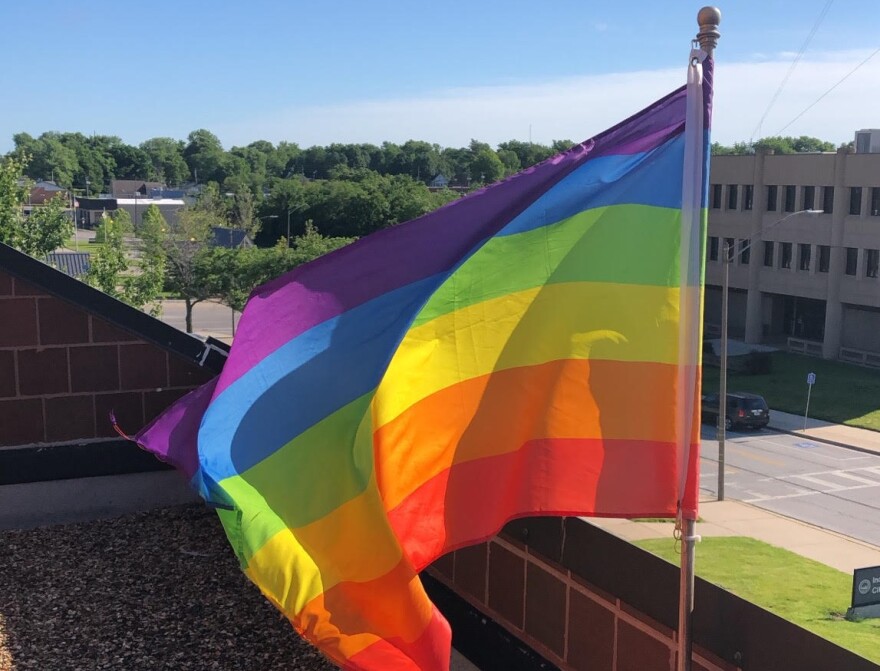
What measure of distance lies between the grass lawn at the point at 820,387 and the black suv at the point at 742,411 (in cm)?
405

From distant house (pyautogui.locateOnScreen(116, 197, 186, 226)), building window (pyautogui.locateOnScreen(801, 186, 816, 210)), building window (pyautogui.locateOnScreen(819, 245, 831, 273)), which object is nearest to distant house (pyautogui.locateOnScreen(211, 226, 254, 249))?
distant house (pyautogui.locateOnScreen(116, 197, 186, 226))

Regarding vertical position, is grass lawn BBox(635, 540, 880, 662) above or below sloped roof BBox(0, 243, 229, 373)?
below

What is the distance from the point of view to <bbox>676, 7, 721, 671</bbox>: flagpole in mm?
3555

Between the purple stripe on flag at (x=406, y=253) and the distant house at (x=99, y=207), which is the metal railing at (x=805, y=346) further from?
the distant house at (x=99, y=207)

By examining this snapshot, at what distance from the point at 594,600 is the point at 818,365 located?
49.3 m

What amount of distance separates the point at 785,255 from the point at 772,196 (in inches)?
137

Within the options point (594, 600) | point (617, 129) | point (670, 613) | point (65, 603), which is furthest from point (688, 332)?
point (65, 603)

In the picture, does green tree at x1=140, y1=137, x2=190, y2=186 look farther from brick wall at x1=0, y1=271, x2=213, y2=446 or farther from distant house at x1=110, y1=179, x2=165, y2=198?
brick wall at x1=0, y1=271, x2=213, y2=446

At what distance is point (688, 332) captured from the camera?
3721 mm

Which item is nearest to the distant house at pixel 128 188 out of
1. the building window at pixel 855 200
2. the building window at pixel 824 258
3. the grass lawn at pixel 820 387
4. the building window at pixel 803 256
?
the building window at pixel 803 256

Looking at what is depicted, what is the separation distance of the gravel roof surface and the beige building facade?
1678 inches

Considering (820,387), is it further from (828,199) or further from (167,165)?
(167,165)

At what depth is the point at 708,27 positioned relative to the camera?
139 inches

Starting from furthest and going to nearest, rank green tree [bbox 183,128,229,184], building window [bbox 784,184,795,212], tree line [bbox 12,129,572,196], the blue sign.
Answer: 1. green tree [bbox 183,128,229,184]
2. tree line [bbox 12,129,572,196]
3. building window [bbox 784,184,795,212]
4. the blue sign
